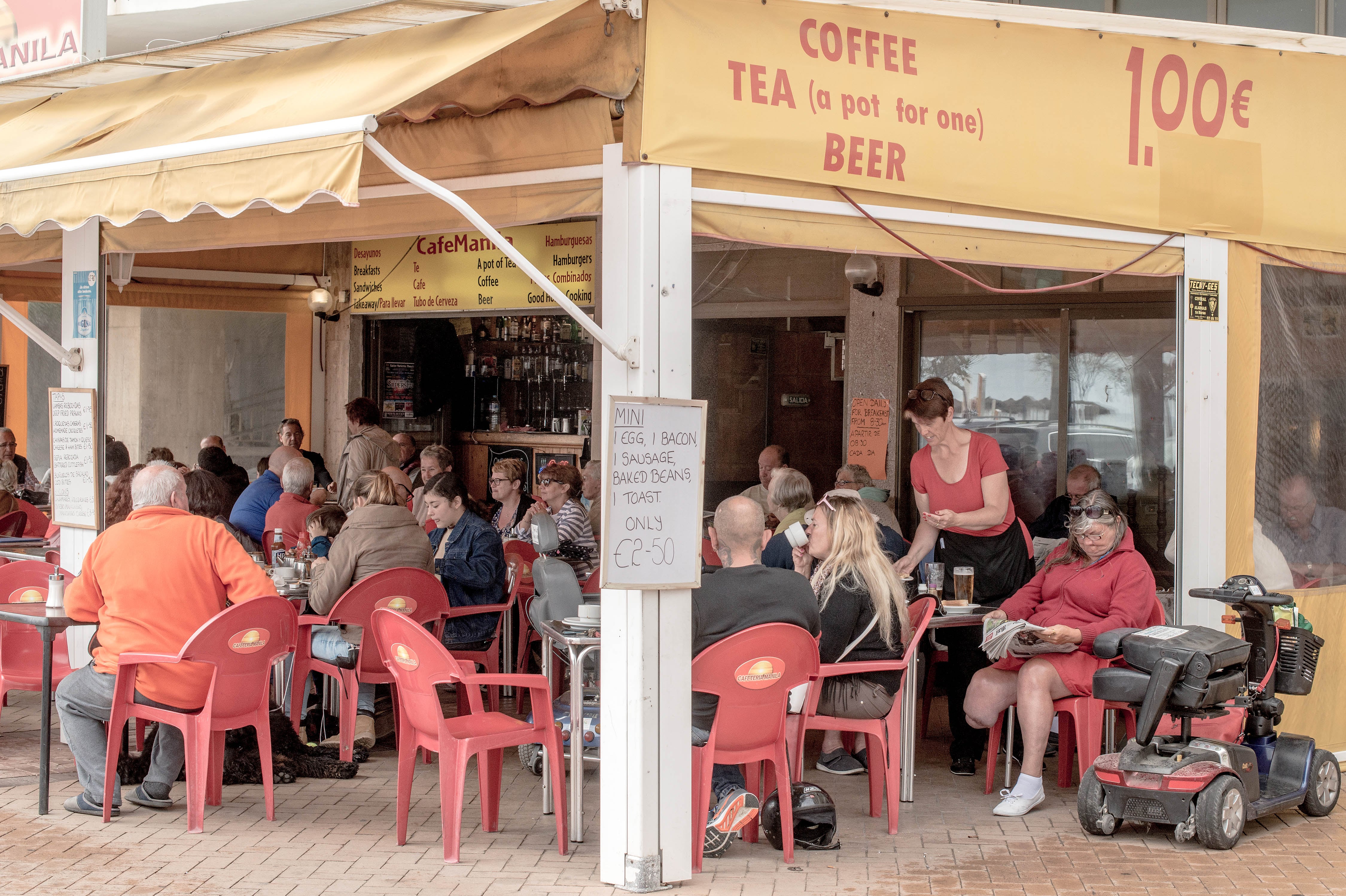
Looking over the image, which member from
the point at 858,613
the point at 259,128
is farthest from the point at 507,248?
the point at 858,613

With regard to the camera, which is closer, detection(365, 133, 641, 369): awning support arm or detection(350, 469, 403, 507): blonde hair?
detection(365, 133, 641, 369): awning support arm

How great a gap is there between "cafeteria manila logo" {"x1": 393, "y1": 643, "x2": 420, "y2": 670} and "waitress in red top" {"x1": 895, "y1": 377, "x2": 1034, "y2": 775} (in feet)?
7.83

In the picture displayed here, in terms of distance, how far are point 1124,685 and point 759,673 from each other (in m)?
1.40

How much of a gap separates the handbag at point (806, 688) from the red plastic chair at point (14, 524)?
6.44 metres

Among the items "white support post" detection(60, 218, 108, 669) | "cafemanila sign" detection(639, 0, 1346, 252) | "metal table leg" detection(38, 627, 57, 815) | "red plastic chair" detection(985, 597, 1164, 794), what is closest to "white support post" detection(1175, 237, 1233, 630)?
"red plastic chair" detection(985, 597, 1164, 794)

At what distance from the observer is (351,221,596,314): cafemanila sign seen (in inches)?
399

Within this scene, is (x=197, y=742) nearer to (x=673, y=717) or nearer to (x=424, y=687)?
(x=424, y=687)

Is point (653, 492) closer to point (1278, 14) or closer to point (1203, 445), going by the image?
point (1203, 445)

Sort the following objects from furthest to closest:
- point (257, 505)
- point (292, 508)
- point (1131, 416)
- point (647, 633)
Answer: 1. point (1131, 416)
2. point (257, 505)
3. point (292, 508)
4. point (647, 633)

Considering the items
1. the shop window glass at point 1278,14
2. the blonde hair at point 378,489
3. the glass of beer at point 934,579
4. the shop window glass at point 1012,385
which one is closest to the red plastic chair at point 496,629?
the blonde hair at point 378,489

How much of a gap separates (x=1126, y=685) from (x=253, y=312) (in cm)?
887

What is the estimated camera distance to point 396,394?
12.1 metres

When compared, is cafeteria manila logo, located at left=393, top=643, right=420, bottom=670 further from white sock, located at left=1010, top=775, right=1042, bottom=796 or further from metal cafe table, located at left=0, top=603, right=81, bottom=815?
white sock, located at left=1010, top=775, right=1042, bottom=796

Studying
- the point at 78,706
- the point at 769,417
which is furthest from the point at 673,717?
the point at 769,417
